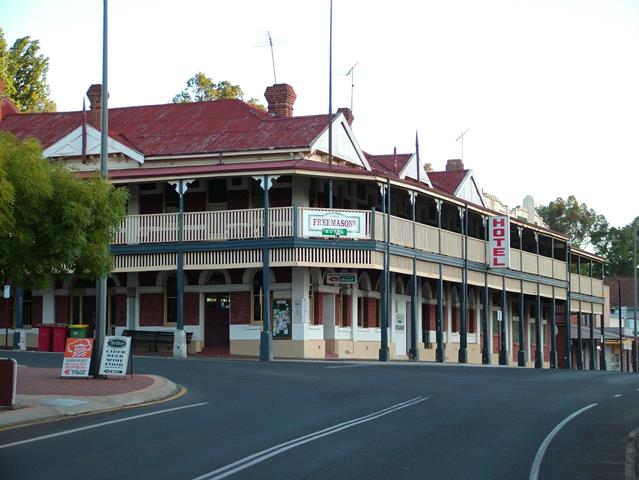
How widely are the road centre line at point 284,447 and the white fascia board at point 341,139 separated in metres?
22.1

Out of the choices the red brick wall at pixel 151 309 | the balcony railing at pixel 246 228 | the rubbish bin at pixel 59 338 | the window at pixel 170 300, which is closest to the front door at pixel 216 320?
the window at pixel 170 300

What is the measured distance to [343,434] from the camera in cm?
1555

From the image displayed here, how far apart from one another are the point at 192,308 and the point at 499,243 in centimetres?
1397

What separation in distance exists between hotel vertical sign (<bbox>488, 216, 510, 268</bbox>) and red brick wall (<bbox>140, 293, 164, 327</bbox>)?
14.7 m

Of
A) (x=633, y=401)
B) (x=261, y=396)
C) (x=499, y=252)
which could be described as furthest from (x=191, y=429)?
(x=499, y=252)

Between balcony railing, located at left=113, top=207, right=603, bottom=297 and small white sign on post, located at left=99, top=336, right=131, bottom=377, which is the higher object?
balcony railing, located at left=113, top=207, right=603, bottom=297

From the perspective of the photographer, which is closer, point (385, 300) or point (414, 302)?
point (385, 300)

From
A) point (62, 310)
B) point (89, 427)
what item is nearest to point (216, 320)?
point (62, 310)

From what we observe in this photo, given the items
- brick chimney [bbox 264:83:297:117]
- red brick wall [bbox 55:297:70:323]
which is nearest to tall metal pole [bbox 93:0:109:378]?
red brick wall [bbox 55:297:70:323]

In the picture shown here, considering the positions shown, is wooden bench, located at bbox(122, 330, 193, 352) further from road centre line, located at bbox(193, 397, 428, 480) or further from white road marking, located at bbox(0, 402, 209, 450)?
road centre line, located at bbox(193, 397, 428, 480)

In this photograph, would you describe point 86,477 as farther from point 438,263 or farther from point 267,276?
point 438,263

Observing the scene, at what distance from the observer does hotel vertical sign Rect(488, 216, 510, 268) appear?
4572 cm

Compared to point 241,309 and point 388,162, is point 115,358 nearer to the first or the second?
point 241,309

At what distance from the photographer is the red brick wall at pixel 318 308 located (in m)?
39.5
